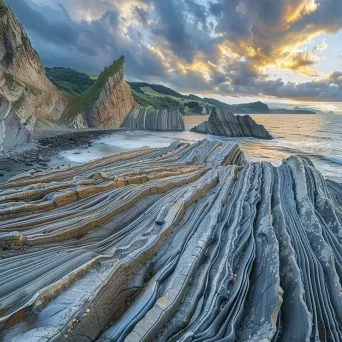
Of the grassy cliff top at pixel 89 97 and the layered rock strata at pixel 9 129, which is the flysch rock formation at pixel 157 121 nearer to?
the grassy cliff top at pixel 89 97

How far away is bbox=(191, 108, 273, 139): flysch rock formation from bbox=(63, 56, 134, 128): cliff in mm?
24394

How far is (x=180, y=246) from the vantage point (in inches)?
231

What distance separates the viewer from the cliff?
53078 millimetres

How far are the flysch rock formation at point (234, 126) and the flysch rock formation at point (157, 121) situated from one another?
9923mm

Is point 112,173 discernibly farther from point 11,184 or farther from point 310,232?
point 310,232

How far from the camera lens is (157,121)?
58.5m

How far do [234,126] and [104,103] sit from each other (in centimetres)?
2943

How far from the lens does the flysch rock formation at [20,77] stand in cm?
2806

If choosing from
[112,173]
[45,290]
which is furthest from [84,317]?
[112,173]

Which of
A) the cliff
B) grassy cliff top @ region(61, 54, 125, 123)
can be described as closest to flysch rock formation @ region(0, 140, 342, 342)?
grassy cliff top @ region(61, 54, 125, 123)

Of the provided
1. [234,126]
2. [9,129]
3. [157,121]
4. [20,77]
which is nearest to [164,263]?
[9,129]

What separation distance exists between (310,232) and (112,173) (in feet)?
24.1

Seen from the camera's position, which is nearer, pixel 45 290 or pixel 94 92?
pixel 45 290

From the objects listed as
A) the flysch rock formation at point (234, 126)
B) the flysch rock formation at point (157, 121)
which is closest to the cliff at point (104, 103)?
the flysch rock formation at point (157, 121)
